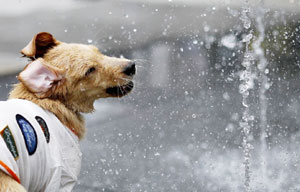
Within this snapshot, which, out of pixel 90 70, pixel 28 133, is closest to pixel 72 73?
pixel 90 70

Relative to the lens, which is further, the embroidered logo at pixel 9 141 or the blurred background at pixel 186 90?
the blurred background at pixel 186 90

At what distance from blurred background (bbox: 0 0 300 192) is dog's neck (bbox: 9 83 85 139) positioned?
0.59 meters

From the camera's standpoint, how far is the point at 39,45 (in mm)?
2229

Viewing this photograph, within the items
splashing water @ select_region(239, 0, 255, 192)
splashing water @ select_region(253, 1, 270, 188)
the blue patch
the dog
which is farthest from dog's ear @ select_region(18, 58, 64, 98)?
splashing water @ select_region(253, 1, 270, 188)

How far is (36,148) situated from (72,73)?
42 centimetres

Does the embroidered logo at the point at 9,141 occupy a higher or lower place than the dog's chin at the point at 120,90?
lower

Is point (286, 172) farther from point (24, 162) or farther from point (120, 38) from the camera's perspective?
point (120, 38)

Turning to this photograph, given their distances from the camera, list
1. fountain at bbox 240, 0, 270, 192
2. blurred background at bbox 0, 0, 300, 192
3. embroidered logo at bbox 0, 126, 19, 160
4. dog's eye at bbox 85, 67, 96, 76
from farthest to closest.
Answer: fountain at bbox 240, 0, 270, 192 < blurred background at bbox 0, 0, 300, 192 < dog's eye at bbox 85, 67, 96, 76 < embroidered logo at bbox 0, 126, 19, 160

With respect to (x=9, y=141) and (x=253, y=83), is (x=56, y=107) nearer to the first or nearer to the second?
(x=9, y=141)

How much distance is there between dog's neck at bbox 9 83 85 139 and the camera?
2.13m

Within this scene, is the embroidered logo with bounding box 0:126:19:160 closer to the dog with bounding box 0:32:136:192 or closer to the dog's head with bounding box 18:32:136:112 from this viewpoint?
the dog with bounding box 0:32:136:192

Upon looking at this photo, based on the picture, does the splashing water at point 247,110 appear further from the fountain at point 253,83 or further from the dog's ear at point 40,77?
the dog's ear at point 40,77

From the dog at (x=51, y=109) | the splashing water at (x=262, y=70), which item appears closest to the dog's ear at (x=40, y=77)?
the dog at (x=51, y=109)

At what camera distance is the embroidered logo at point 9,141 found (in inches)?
70.5
